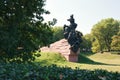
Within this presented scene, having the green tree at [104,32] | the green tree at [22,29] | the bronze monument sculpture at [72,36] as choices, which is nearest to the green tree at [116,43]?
the green tree at [104,32]

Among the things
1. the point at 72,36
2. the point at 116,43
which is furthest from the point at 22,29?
the point at 116,43

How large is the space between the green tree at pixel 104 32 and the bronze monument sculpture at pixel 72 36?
45.6 meters

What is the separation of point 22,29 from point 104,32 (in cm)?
6622

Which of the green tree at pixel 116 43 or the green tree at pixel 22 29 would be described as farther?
the green tree at pixel 116 43

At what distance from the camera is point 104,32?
7719cm

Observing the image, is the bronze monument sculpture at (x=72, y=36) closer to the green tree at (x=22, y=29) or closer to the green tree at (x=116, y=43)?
the green tree at (x=22, y=29)

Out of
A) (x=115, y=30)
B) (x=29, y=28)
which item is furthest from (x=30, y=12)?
(x=115, y=30)

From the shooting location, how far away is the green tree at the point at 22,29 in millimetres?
11668

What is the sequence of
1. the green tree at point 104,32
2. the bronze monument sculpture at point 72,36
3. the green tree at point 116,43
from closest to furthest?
the bronze monument sculpture at point 72,36 < the green tree at point 116,43 < the green tree at point 104,32

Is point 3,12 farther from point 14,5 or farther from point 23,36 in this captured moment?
point 23,36

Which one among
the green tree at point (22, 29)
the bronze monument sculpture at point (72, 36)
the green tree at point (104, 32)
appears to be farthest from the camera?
the green tree at point (104, 32)


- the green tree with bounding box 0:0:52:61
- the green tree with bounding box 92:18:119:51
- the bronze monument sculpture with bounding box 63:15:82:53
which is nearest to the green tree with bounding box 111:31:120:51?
the green tree with bounding box 92:18:119:51

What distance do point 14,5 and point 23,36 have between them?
1402 mm

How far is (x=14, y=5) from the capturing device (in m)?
12.2
